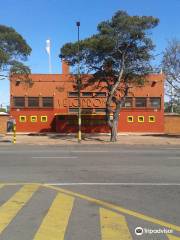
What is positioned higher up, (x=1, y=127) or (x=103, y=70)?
(x=103, y=70)

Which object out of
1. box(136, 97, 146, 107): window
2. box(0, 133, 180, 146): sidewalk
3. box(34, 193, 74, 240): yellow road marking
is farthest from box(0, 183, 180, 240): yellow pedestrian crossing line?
box(136, 97, 146, 107): window

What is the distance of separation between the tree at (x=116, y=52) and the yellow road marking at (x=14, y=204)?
23.7 metres

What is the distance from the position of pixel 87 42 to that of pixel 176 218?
28000 millimetres

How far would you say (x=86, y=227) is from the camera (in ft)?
25.9

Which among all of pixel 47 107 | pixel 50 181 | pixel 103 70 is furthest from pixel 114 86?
pixel 50 181

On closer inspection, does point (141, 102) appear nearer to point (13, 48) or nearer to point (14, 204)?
point (13, 48)

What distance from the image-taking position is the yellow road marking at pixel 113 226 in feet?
23.9

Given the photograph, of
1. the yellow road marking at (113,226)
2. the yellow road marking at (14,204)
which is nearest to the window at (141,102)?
the yellow road marking at (14,204)

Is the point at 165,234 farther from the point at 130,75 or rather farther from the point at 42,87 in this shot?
the point at 42,87

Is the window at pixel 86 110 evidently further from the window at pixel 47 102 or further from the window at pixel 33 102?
the window at pixel 33 102

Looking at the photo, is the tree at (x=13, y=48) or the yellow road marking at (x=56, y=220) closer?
the yellow road marking at (x=56, y=220)

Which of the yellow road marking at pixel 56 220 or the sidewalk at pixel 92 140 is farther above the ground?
the yellow road marking at pixel 56 220

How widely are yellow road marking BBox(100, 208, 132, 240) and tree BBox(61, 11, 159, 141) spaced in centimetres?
2632

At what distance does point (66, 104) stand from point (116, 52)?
18.5 meters
